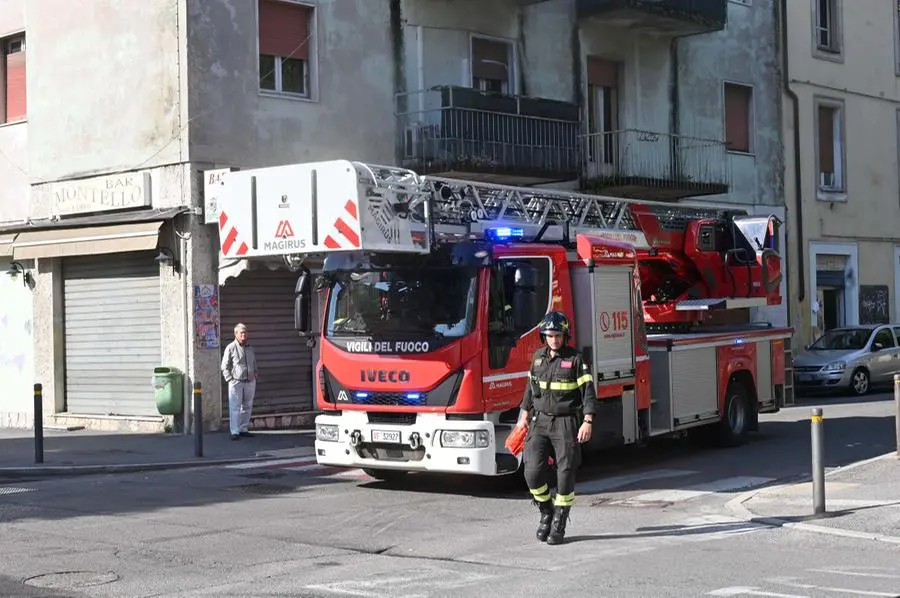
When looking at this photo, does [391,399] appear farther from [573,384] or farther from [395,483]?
[573,384]

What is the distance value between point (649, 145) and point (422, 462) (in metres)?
16.4

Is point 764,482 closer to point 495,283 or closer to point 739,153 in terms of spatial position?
point 495,283

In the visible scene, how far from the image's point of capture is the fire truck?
11.7 m

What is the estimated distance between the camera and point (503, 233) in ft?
41.0

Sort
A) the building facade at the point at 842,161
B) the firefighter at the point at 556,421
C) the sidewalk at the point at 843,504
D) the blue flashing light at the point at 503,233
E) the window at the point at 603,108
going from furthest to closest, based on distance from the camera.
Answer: the building facade at the point at 842,161
the window at the point at 603,108
the blue flashing light at the point at 503,233
the sidewalk at the point at 843,504
the firefighter at the point at 556,421

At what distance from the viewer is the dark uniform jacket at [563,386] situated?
9.99 metres

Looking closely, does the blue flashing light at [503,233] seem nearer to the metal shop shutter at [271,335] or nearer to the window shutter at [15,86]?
the metal shop shutter at [271,335]

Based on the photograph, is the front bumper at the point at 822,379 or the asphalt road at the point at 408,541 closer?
the asphalt road at the point at 408,541

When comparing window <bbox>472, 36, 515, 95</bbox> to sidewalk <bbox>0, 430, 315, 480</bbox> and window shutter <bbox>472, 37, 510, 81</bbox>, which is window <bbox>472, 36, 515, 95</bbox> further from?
sidewalk <bbox>0, 430, 315, 480</bbox>

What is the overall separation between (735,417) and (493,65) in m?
10.3

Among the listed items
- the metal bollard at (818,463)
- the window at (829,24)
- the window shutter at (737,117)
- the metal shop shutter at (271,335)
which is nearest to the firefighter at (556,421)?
the metal bollard at (818,463)

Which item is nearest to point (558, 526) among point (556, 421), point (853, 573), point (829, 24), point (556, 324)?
point (556, 421)

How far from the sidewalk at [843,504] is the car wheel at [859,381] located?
13.3 metres

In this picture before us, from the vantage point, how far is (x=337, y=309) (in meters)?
12.9
